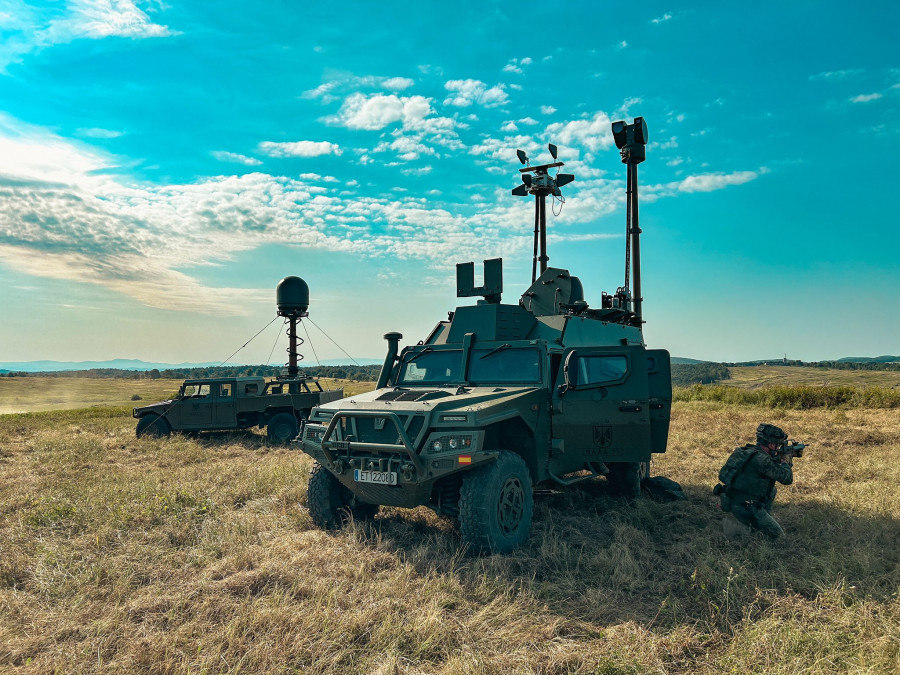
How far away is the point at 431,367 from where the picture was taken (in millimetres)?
6934

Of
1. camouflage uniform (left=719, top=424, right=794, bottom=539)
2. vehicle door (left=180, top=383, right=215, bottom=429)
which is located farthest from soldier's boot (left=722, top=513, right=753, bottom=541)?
vehicle door (left=180, top=383, right=215, bottom=429)

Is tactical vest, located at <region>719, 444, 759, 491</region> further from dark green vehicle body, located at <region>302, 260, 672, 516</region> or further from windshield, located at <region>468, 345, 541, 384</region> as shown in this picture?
windshield, located at <region>468, 345, 541, 384</region>

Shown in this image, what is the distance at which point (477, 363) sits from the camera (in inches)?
262

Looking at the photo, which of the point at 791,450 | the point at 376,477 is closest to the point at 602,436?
the point at 791,450

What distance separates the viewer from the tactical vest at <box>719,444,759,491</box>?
580 centimetres

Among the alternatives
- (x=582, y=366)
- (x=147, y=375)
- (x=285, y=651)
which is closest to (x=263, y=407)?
(x=582, y=366)

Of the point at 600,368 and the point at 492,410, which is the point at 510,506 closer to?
the point at 492,410

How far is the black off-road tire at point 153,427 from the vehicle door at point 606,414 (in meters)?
11.2

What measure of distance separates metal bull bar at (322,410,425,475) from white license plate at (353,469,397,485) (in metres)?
0.20

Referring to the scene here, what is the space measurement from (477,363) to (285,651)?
3.82 meters

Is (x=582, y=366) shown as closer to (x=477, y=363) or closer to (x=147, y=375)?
(x=477, y=363)

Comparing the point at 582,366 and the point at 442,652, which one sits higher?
the point at 582,366

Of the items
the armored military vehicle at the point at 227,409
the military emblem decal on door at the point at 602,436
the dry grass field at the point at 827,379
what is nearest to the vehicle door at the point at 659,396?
the military emblem decal on door at the point at 602,436

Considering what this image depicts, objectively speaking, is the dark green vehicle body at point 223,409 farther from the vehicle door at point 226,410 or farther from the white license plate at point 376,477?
the white license plate at point 376,477
